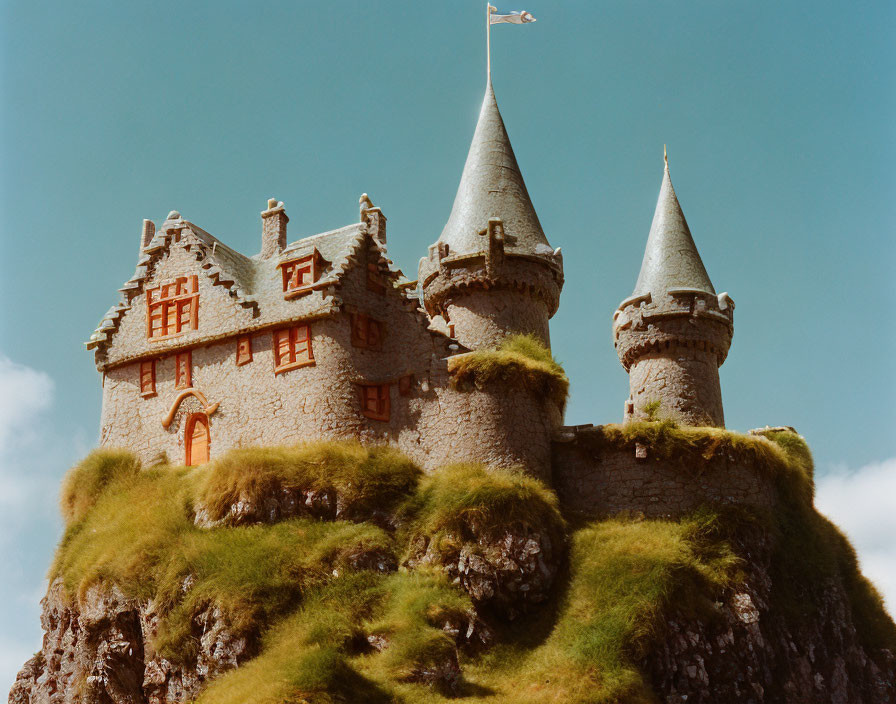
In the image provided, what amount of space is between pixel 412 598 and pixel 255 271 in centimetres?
1199

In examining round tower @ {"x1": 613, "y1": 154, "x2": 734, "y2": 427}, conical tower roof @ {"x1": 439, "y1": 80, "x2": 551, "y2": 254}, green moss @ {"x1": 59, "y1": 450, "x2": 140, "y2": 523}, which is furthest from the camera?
round tower @ {"x1": 613, "y1": 154, "x2": 734, "y2": 427}

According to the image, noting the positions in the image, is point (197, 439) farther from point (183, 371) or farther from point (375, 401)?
point (375, 401)

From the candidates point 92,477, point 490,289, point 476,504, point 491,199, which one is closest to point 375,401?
point 476,504

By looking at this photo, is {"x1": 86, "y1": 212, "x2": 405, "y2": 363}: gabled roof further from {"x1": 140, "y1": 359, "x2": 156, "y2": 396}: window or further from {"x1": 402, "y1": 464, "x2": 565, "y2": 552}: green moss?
{"x1": 402, "y1": 464, "x2": 565, "y2": 552}: green moss

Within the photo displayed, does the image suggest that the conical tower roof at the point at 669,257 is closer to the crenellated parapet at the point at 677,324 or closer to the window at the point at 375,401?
the crenellated parapet at the point at 677,324

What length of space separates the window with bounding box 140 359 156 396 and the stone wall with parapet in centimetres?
1107

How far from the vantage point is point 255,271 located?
118ft

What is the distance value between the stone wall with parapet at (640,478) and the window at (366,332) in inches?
206

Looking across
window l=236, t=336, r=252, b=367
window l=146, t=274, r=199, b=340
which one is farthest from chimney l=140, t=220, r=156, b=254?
window l=236, t=336, r=252, b=367

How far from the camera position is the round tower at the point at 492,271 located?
34438mm

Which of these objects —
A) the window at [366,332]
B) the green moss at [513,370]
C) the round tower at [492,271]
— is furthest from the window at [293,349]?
the round tower at [492,271]

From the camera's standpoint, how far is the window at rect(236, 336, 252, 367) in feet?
111

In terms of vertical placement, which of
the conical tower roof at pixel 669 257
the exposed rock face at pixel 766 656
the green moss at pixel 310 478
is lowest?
the exposed rock face at pixel 766 656

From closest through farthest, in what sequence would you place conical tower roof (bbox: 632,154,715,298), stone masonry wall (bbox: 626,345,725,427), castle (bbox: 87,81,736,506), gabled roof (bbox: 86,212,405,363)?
castle (bbox: 87,81,736,506)
gabled roof (bbox: 86,212,405,363)
stone masonry wall (bbox: 626,345,725,427)
conical tower roof (bbox: 632,154,715,298)
